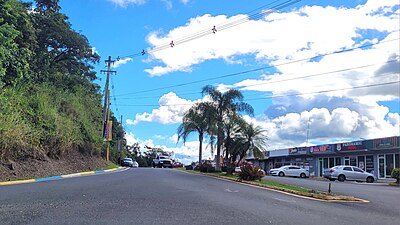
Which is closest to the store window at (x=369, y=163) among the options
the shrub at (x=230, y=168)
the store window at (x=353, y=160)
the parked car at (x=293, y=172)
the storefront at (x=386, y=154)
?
the storefront at (x=386, y=154)

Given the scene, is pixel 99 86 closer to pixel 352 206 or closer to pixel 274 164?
pixel 274 164

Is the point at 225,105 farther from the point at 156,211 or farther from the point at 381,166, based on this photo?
the point at 156,211

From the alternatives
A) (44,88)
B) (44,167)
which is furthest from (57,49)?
(44,167)

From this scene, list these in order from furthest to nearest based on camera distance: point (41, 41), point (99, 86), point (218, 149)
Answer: point (99, 86) < point (41, 41) < point (218, 149)

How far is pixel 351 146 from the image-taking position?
45250mm

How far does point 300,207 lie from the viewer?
11602 millimetres

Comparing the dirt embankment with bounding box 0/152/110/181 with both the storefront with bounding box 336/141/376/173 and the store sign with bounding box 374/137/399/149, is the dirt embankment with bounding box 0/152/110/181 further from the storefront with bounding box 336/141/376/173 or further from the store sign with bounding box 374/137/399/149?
the storefront with bounding box 336/141/376/173

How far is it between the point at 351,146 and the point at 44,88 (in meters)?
32.2

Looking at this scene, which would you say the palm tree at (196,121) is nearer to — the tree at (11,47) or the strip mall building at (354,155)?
the strip mall building at (354,155)

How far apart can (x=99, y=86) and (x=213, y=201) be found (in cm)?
3967

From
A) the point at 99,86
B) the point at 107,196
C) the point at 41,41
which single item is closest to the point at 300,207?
the point at 107,196

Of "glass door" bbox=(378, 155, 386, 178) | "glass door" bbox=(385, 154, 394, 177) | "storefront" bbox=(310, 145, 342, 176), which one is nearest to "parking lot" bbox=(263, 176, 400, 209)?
"glass door" bbox=(385, 154, 394, 177)

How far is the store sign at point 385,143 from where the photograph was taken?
39000 millimetres

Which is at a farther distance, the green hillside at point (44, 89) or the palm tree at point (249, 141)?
the palm tree at point (249, 141)
